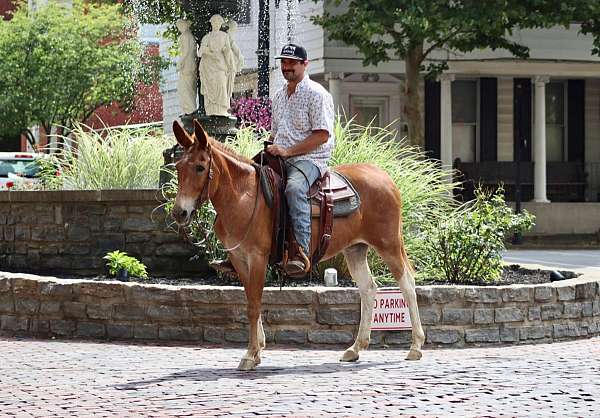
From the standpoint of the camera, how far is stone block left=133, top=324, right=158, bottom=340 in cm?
1253

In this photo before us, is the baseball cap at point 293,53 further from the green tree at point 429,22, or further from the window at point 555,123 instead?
the window at point 555,123

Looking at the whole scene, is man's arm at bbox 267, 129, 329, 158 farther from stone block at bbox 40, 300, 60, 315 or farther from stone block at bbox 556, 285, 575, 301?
stone block at bbox 556, 285, 575, 301

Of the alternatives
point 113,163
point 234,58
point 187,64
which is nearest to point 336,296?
point 113,163

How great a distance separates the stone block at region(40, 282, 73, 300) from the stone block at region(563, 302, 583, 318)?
4895 millimetres

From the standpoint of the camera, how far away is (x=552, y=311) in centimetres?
1330

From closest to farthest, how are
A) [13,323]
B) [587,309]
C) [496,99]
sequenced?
[13,323] < [587,309] < [496,99]

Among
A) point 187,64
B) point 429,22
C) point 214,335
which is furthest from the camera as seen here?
point 429,22

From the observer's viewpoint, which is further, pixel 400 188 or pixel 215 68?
pixel 215 68

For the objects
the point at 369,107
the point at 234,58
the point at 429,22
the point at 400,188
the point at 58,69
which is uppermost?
the point at 58,69

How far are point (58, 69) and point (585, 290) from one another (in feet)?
120

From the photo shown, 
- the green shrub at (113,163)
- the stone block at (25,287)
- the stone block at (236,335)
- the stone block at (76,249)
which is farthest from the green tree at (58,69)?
the stone block at (236,335)

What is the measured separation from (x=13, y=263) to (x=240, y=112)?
530 cm

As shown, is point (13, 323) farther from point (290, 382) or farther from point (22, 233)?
point (290, 382)

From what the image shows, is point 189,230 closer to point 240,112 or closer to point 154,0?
point 240,112
